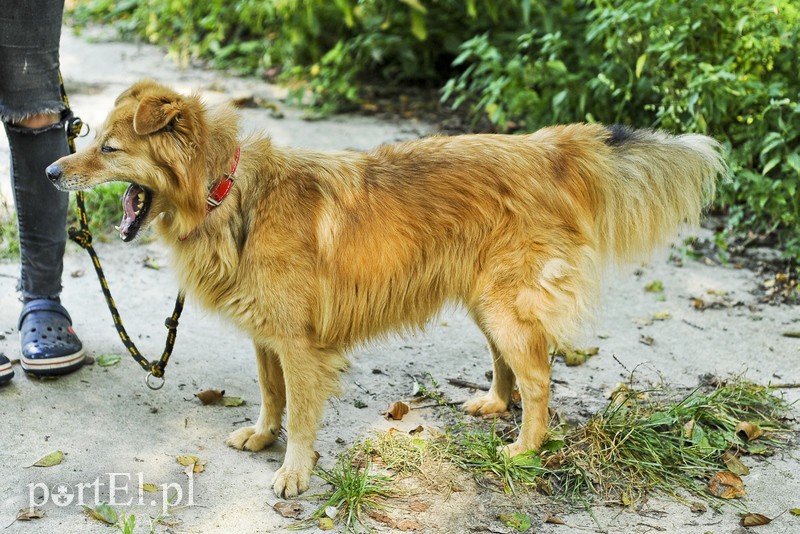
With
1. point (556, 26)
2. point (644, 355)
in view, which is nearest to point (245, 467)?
point (644, 355)

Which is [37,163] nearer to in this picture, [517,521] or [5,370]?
[5,370]

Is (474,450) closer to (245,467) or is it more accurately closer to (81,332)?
(245,467)

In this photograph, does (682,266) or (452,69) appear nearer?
(682,266)

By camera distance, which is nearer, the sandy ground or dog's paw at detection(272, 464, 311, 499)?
the sandy ground

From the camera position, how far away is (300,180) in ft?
11.6

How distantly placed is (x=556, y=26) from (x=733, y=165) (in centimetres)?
238

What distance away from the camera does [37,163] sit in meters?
3.96

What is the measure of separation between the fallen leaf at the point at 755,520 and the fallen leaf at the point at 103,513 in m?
2.39

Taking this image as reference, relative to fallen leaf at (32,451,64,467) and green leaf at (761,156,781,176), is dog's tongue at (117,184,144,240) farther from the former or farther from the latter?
green leaf at (761,156,781,176)

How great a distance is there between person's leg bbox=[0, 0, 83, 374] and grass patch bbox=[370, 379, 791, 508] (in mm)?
1758

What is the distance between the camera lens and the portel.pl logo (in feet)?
10.6

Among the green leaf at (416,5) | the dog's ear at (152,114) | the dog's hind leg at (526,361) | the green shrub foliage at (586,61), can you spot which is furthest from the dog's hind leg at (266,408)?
the green leaf at (416,5)

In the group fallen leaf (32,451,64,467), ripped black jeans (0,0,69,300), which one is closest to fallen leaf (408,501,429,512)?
fallen leaf (32,451,64,467)

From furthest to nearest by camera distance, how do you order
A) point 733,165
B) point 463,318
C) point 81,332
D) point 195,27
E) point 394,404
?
point 195,27 → point 733,165 → point 463,318 → point 81,332 → point 394,404
